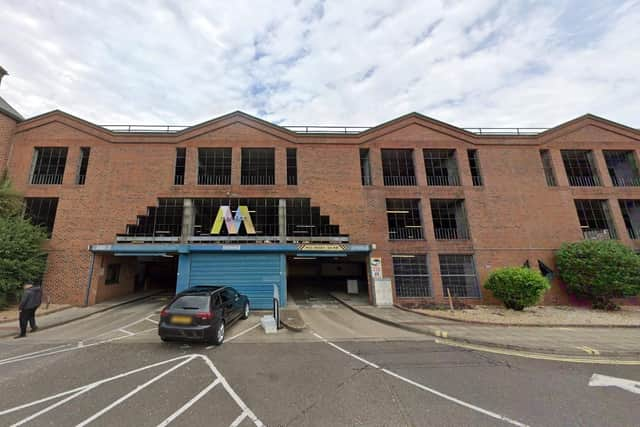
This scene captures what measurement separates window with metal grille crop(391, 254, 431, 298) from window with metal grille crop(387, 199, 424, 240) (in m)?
1.88

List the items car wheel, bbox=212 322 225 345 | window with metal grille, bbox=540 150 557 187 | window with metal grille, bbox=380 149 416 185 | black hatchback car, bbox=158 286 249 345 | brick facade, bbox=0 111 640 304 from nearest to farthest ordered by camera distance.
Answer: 1. black hatchback car, bbox=158 286 249 345
2. car wheel, bbox=212 322 225 345
3. brick facade, bbox=0 111 640 304
4. window with metal grille, bbox=540 150 557 187
5. window with metal grille, bbox=380 149 416 185

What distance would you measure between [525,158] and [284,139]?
1692cm

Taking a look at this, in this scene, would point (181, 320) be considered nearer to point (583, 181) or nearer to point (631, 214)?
point (583, 181)

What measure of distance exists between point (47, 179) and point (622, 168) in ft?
131

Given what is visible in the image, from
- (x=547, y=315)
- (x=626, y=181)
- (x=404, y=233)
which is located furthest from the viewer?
(x=626, y=181)

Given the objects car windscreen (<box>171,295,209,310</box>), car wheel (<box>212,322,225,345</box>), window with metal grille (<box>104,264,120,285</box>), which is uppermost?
window with metal grille (<box>104,264,120,285</box>)

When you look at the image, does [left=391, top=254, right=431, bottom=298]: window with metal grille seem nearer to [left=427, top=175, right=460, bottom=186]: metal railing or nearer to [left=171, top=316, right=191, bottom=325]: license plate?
[left=427, top=175, right=460, bottom=186]: metal railing

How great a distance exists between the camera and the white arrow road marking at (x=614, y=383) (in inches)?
192

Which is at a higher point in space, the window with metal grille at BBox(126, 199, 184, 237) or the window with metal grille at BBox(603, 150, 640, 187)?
the window with metal grille at BBox(603, 150, 640, 187)

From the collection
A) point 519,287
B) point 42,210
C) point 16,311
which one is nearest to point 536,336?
point 519,287

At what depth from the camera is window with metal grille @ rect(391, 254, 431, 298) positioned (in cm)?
1391

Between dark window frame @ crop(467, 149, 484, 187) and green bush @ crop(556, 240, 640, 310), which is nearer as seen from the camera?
green bush @ crop(556, 240, 640, 310)

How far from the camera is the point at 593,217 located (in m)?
16.0

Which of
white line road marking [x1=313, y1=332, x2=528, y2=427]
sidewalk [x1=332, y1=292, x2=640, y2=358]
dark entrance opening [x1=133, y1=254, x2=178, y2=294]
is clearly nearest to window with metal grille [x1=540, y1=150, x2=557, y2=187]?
sidewalk [x1=332, y1=292, x2=640, y2=358]
